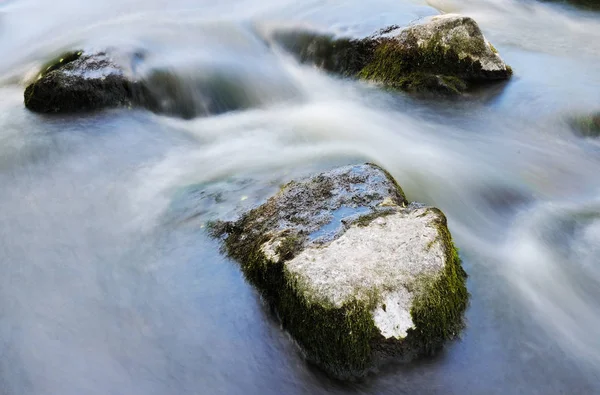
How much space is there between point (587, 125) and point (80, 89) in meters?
6.64

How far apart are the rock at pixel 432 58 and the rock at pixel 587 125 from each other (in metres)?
1.33

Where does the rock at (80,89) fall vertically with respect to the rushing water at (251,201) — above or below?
above

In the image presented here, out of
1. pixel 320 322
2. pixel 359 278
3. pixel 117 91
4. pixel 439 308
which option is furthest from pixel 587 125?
pixel 117 91

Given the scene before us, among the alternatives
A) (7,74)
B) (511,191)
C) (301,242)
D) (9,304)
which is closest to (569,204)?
(511,191)

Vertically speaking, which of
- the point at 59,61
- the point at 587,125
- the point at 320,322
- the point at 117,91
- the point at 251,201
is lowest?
the point at 587,125

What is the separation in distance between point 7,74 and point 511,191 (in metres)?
7.72

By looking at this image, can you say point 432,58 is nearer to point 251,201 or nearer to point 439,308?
point 251,201

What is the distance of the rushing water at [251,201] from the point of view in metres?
3.66

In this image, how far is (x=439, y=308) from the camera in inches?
141

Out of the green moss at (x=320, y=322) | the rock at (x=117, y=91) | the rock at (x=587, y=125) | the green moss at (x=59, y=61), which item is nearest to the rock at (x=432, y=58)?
the rock at (x=587, y=125)

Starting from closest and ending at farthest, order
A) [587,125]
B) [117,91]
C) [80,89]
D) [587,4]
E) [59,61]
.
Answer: [587,125]
[80,89]
[117,91]
[59,61]
[587,4]

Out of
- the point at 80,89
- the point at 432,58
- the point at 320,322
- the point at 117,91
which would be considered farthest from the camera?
the point at 432,58

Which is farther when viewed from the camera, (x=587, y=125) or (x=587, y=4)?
(x=587, y=4)

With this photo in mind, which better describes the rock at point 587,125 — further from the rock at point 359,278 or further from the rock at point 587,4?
the rock at point 587,4
